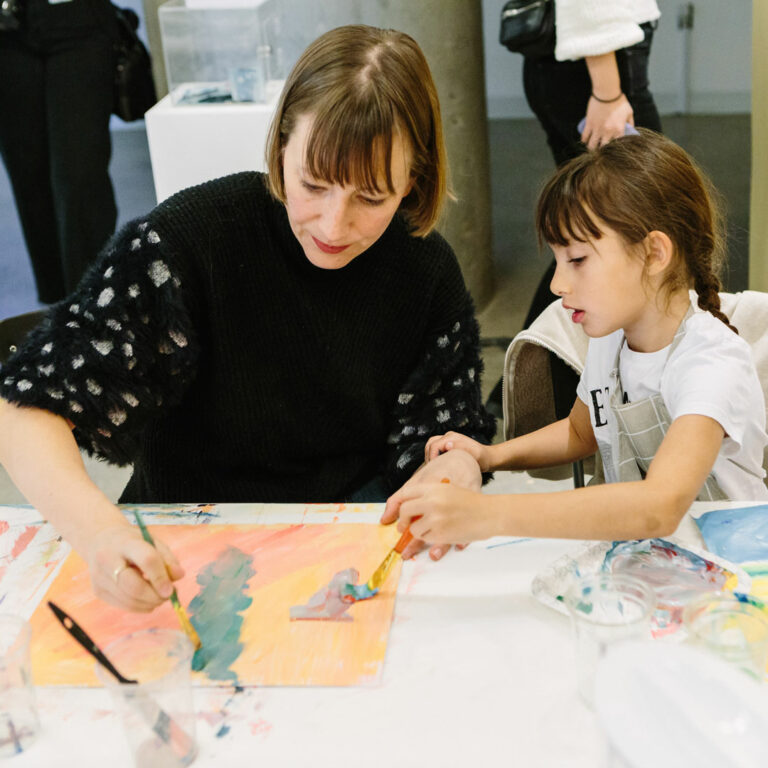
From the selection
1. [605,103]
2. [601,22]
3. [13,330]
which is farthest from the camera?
[605,103]

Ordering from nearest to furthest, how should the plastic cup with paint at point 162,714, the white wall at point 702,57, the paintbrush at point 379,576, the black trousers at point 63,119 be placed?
1. the plastic cup with paint at point 162,714
2. the paintbrush at point 379,576
3. the black trousers at point 63,119
4. the white wall at point 702,57

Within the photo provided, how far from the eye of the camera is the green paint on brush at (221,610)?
99 cm

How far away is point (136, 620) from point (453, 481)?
447 mm

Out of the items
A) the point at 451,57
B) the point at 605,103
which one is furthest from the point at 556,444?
the point at 451,57

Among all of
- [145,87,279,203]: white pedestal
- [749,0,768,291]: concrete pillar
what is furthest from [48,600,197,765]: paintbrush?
[749,0,768,291]: concrete pillar

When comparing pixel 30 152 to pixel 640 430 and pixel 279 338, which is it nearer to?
pixel 279 338

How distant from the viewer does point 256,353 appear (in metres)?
1.36

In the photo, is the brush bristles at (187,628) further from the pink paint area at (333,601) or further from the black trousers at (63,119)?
the black trousers at (63,119)

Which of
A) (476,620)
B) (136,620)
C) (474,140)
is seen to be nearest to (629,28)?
(474,140)

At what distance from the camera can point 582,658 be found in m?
0.93

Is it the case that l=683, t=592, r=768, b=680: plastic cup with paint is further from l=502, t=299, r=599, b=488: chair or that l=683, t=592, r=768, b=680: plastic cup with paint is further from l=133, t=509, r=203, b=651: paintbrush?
l=502, t=299, r=599, b=488: chair

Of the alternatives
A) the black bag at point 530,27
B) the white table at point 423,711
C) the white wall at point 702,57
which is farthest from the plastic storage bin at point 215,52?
the white wall at point 702,57

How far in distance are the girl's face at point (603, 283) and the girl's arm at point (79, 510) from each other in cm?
64

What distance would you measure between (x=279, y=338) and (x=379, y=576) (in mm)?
416
